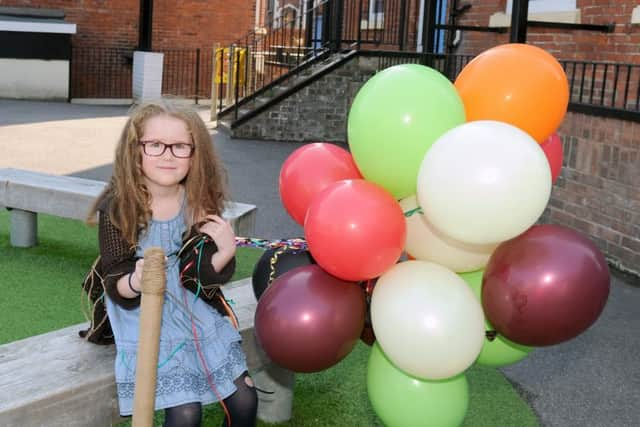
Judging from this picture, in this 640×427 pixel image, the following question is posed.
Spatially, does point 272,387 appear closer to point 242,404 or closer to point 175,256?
point 242,404

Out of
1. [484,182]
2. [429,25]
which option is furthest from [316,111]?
[484,182]

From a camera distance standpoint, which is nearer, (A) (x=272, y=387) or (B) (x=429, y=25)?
(A) (x=272, y=387)

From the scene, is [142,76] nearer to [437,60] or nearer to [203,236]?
[437,60]

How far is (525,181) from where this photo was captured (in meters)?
2.02

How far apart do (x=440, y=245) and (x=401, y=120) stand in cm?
37

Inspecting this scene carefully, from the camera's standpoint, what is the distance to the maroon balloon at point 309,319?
2188 mm

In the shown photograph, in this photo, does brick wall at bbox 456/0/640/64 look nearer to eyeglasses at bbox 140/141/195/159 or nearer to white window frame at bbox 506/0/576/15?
white window frame at bbox 506/0/576/15

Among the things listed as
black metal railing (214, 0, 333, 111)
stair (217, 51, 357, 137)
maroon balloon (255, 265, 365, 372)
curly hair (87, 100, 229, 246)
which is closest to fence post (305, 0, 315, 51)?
black metal railing (214, 0, 333, 111)

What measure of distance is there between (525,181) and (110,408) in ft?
4.76

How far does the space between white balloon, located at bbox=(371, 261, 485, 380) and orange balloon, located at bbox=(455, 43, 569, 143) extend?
0.47 m

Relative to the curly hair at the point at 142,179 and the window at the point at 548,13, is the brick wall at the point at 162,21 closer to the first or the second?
the window at the point at 548,13

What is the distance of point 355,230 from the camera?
82.8 inches

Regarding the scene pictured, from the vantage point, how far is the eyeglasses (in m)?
2.62

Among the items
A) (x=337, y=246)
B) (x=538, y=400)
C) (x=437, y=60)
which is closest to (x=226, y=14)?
(x=437, y=60)
